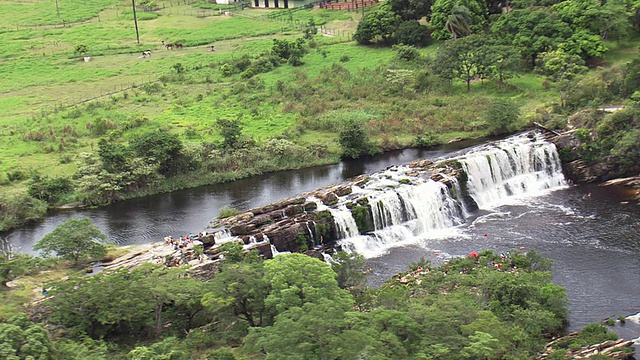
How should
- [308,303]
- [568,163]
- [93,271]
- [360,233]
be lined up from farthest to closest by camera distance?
[568,163] < [360,233] < [93,271] < [308,303]

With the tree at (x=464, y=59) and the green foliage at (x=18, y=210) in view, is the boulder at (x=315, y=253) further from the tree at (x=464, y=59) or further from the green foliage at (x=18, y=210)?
the tree at (x=464, y=59)

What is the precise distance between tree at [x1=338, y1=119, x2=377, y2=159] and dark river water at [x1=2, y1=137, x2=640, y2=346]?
1.06 metres

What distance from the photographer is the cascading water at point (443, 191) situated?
49.6m

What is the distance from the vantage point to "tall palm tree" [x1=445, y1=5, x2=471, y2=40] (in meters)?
84.3

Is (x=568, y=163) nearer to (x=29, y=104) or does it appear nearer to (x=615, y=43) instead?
(x=615, y=43)

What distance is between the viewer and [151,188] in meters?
60.1

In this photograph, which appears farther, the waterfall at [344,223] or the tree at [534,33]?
the tree at [534,33]

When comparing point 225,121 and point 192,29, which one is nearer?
point 225,121

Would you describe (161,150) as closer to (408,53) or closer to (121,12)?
(408,53)

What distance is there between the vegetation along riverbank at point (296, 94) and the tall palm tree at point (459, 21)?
157mm

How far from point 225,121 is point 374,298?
35472 millimetres

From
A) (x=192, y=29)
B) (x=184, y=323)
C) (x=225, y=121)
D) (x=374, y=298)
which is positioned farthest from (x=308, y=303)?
(x=192, y=29)

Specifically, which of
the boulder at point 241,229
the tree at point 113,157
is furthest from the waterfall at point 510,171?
the tree at point 113,157

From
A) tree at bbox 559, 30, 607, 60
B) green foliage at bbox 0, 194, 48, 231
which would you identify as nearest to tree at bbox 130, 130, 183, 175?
green foliage at bbox 0, 194, 48, 231
